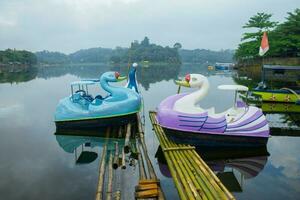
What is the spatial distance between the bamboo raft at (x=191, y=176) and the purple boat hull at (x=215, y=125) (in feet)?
2.49

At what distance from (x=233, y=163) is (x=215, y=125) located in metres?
1.41

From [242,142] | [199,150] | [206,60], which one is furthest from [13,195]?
[206,60]

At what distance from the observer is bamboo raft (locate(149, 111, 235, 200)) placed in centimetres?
593

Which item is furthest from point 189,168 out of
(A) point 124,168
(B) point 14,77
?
(B) point 14,77

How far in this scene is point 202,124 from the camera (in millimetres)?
9281

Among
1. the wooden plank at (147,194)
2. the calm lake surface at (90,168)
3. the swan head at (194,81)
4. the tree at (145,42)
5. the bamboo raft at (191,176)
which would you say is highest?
the tree at (145,42)

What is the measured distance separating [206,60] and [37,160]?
161 metres

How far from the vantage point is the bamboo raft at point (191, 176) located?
593 cm

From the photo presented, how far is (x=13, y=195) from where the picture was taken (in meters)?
7.19

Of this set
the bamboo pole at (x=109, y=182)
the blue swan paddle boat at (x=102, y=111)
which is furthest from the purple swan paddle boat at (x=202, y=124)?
the blue swan paddle boat at (x=102, y=111)

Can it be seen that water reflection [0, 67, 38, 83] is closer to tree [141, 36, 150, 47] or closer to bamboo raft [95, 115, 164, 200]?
bamboo raft [95, 115, 164, 200]

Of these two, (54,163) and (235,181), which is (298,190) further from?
(54,163)

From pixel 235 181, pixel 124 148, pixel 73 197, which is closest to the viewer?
pixel 73 197

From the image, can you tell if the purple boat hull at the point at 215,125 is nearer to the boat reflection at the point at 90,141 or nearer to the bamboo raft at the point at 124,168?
the bamboo raft at the point at 124,168
